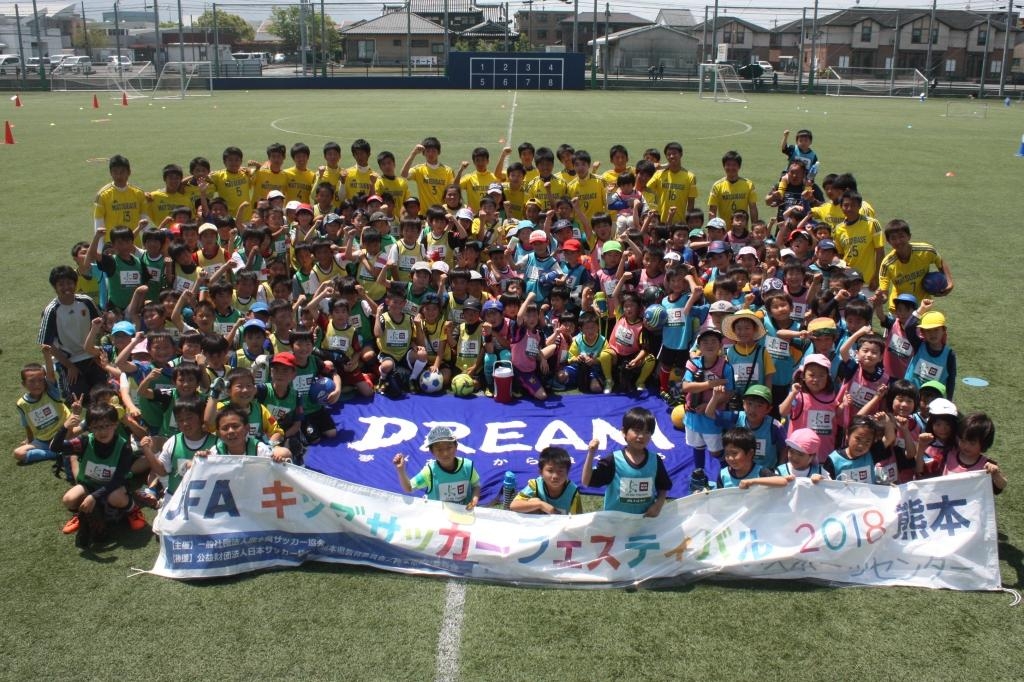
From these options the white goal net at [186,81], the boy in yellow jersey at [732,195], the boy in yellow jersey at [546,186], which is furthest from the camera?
the white goal net at [186,81]

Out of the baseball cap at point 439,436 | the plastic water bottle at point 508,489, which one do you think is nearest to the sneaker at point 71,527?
the baseball cap at point 439,436

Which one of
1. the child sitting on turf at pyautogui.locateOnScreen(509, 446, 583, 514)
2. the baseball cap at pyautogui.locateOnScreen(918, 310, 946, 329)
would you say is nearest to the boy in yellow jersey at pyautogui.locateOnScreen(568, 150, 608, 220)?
the baseball cap at pyautogui.locateOnScreen(918, 310, 946, 329)

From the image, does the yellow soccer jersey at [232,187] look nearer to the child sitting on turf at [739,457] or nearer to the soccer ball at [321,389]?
the soccer ball at [321,389]

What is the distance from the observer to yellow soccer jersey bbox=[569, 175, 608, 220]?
1219 centimetres

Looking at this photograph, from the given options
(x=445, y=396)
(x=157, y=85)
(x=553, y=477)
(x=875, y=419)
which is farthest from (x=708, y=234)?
(x=157, y=85)

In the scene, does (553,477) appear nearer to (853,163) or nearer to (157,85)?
(853,163)

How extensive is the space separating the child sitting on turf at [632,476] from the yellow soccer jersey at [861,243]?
548 centimetres

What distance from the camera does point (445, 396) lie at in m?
8.91

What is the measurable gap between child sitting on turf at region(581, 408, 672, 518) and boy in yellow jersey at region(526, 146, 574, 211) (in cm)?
665

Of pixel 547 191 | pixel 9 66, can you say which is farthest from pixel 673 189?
pixel 9 66

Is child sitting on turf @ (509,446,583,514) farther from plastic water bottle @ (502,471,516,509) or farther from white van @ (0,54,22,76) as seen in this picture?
white van @ (0,54,22,76)

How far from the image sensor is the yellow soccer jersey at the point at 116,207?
433 inches

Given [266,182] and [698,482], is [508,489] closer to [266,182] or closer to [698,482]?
[698,482]

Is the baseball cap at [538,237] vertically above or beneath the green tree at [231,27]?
beneath
